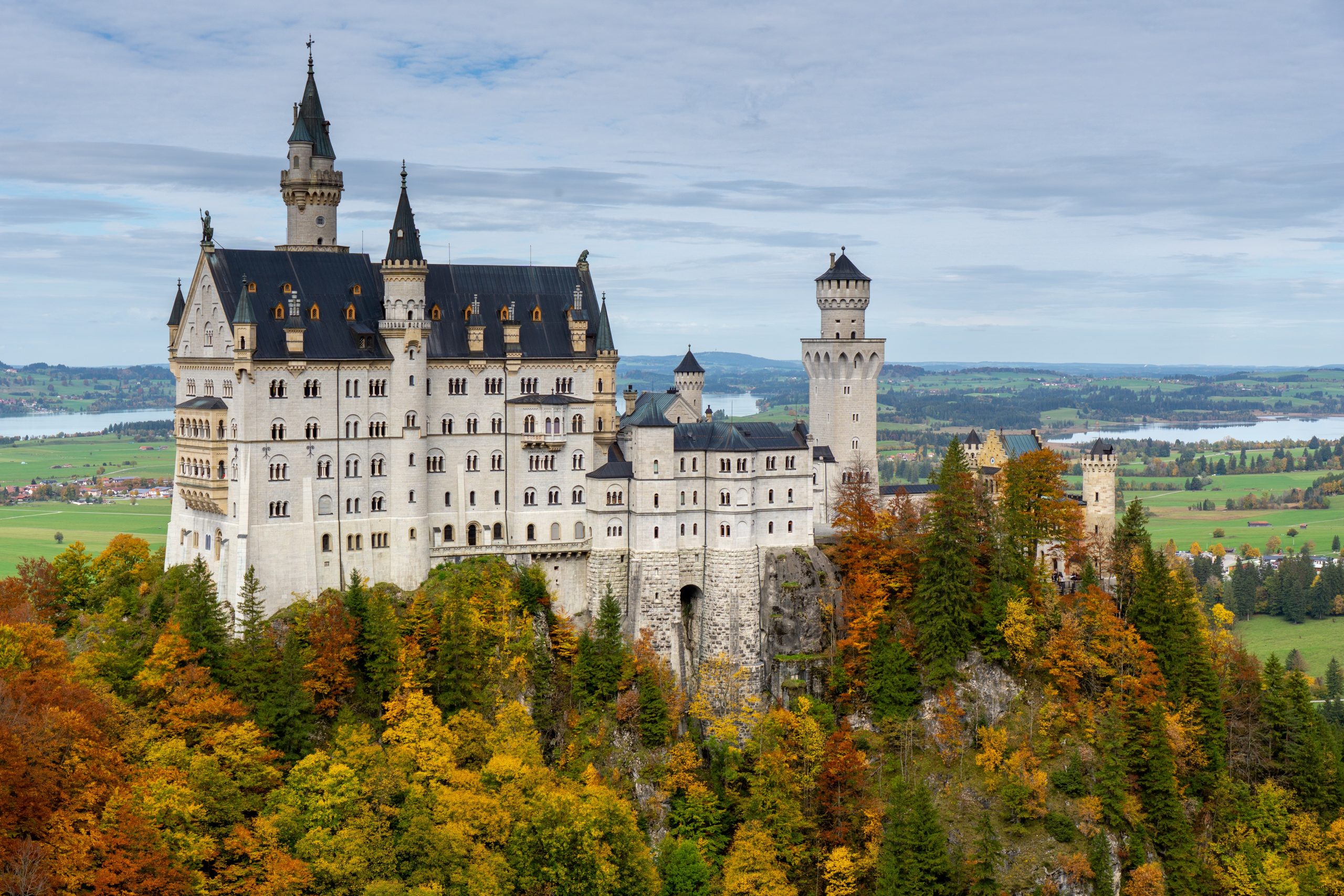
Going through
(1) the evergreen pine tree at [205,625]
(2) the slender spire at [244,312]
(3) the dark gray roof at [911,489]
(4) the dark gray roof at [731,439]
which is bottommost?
(1) the evergreen pine tree at [205,625]

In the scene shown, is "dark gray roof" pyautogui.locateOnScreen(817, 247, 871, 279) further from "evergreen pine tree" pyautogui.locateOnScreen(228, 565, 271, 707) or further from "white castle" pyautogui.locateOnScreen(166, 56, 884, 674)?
"evergreen pine tree" pyautogui.locateOnScreen(228, 565, 271, 707)

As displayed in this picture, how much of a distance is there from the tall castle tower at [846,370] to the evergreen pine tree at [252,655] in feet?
137

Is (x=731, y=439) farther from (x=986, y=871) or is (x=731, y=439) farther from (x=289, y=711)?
(x=289, y=711)

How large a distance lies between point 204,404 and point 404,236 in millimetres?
15294

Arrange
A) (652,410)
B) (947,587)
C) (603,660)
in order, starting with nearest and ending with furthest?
(603,660)
(947,587)
(652,410)

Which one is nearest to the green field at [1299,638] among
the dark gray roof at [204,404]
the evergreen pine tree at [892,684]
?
the evergreen pine tree at [892,684]

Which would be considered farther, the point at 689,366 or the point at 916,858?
the point at 689,366

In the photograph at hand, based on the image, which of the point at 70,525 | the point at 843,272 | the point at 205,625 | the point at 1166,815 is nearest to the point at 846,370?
the point at 843,272

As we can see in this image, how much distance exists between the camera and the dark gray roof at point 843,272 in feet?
346

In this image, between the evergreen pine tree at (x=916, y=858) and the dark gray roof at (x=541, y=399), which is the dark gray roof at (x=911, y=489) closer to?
the dark gray roof at (x=541, y=399)

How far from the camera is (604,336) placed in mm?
95938

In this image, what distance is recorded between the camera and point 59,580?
9381 cm

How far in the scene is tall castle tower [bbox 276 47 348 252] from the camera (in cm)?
9512

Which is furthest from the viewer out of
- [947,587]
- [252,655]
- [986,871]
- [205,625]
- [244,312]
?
[947,587]
